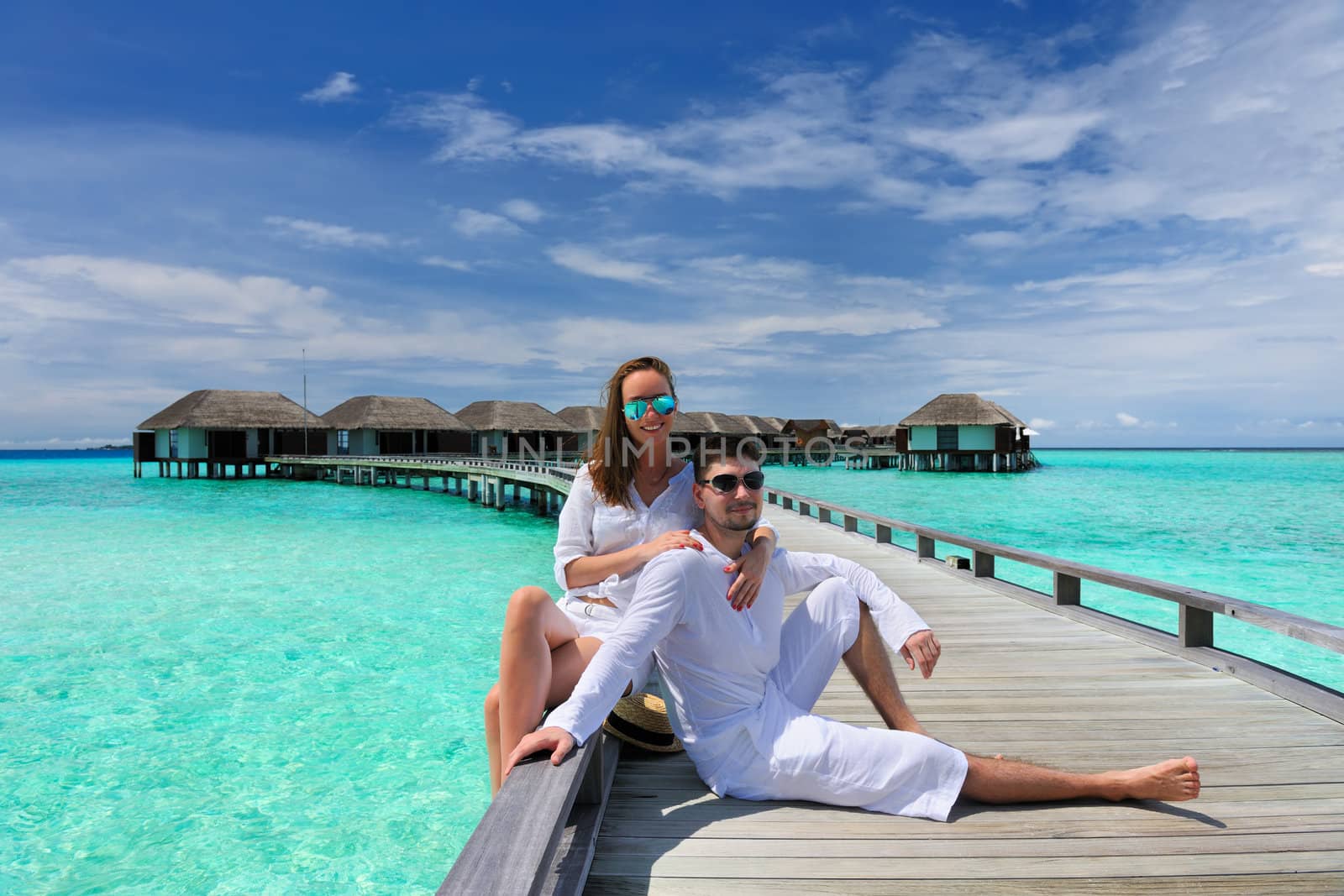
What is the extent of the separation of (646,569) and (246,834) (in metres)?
4.26

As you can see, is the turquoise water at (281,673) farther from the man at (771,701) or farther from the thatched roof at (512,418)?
the thatched roof at (512,418)

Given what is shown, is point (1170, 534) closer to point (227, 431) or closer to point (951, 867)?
point (951, 867)

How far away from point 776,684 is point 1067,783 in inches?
37.7

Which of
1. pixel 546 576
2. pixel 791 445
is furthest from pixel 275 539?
pixel 791 445

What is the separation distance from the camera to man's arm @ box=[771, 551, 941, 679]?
94.4 inches

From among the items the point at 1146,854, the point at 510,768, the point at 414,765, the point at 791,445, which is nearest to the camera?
the point at 510,768

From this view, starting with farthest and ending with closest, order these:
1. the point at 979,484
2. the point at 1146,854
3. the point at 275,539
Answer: the point at 979,484, the point at 275,539, the point at 1146,854

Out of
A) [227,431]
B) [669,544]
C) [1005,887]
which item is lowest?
[1005,887]

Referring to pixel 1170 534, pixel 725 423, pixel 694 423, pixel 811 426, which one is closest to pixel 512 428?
pixel 694 423

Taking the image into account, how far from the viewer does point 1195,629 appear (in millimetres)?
4434

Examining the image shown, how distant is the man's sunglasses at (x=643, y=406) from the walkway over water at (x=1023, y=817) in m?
1.06

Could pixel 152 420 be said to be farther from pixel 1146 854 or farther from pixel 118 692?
pixel 1146 854

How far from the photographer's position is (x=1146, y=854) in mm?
2117

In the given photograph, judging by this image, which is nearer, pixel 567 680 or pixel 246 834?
pixel 567 680
